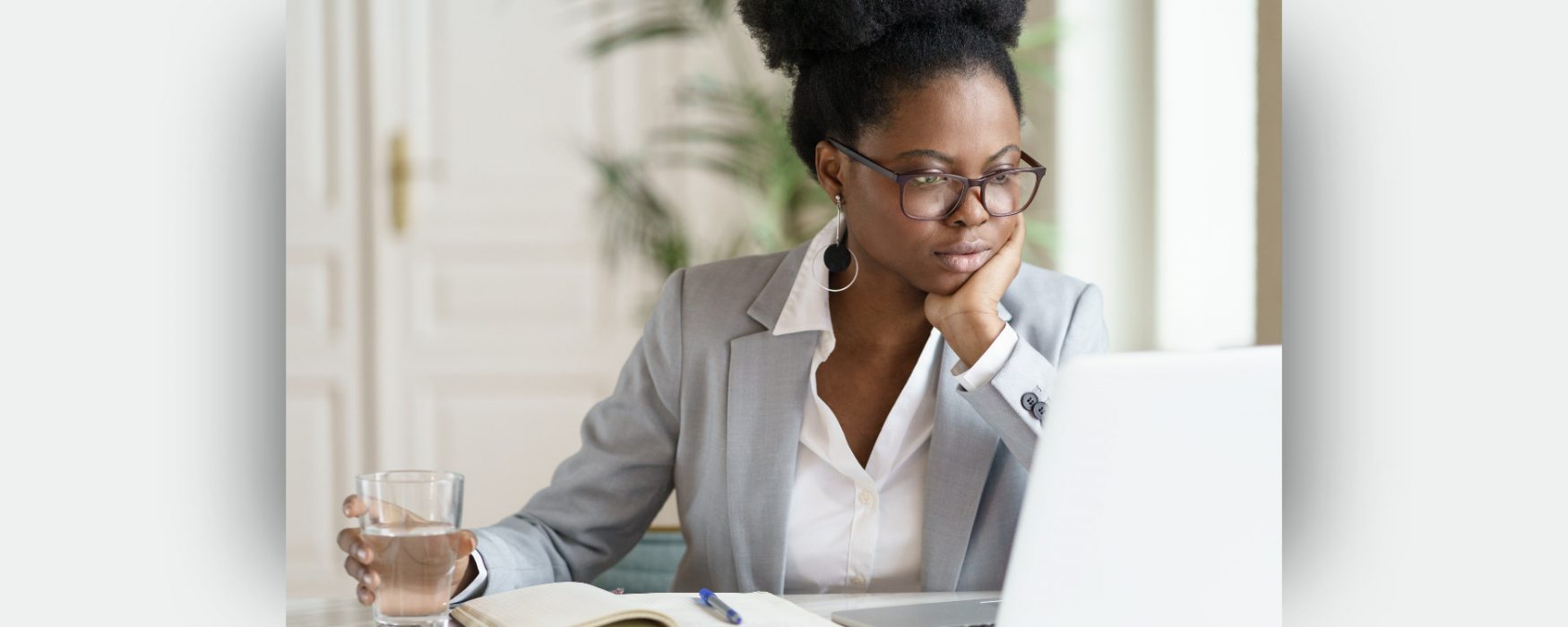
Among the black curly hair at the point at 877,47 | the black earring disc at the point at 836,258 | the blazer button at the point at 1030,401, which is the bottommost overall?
the blazer button at the point at 1030,401

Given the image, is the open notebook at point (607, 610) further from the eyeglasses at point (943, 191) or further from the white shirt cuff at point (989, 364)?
the eyeglasses at point (943, 191)

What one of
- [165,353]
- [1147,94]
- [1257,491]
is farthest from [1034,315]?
[1147,94]

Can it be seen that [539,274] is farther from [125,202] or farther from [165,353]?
[125,202]

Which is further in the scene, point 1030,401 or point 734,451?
point 734,451

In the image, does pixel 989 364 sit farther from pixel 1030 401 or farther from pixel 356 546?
pixel 356 546

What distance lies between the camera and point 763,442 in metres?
1.53

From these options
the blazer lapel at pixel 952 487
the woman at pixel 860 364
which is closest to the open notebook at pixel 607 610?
the woman at pixel 860 364

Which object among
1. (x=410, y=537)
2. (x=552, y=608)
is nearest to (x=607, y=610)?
(x=552, y=608)

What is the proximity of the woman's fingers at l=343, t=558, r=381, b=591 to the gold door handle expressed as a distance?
2563 mm

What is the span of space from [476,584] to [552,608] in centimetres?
24

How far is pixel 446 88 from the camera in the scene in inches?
139

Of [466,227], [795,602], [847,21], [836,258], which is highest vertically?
[847,21]

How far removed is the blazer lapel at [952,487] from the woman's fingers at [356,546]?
2.13 feet

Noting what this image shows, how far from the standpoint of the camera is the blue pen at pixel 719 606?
3.46 feet
